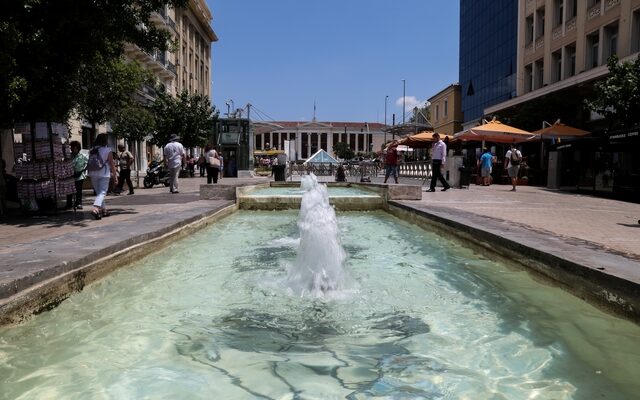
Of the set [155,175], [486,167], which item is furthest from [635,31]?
[155,175]

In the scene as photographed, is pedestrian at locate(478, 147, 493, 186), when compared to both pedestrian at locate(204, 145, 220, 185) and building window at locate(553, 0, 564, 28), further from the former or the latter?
building window at locate(553, 0, 564, 28)

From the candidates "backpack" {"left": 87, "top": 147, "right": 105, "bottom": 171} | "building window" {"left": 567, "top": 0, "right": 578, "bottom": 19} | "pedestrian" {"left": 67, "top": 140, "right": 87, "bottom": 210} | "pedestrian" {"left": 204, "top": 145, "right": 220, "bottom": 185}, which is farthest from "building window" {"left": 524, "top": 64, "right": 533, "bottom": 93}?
"backpack" {"left": 87, "top": 147, "right": 105, "bottom": 171}

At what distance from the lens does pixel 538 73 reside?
101 ft

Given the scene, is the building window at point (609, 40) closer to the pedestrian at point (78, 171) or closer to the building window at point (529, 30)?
the building window at point (529, 30)

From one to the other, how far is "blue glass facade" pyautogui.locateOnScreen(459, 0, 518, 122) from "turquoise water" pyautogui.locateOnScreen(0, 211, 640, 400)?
117 ft

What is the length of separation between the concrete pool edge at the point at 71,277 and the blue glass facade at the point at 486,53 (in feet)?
117

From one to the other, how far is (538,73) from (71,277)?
3188cm

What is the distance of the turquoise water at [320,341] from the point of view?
2.75 metres

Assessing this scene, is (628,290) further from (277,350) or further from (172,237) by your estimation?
(172,237)

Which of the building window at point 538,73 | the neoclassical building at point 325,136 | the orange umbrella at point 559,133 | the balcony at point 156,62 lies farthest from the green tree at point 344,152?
the orange umbrella at point 559,133

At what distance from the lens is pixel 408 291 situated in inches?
188

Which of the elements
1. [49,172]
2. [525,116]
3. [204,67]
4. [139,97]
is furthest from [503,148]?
[204,67]

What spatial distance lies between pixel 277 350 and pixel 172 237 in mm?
4046

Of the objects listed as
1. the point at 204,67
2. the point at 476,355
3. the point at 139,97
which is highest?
the point at 204,67
